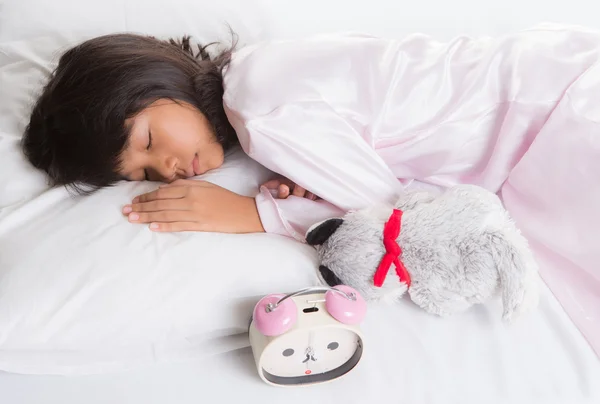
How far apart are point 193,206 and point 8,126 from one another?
0.39m

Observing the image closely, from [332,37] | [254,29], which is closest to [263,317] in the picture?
[332,37]

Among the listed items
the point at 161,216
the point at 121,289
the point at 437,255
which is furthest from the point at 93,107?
the point at 437,255

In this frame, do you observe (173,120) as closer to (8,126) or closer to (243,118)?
(243,118)

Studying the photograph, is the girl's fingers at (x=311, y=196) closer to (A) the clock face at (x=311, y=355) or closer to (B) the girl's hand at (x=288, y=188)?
(B) the girl's hand at (x=288, y=188)

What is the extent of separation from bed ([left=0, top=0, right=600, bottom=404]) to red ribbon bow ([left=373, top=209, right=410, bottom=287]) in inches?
2.7

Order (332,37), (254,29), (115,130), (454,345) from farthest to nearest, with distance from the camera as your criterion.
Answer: (254,29)
(332,37)
(115,130)
(454,345)

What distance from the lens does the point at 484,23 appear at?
1363mm

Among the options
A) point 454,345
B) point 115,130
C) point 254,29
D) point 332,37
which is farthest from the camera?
point 254,29

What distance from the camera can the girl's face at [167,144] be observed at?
0.96m

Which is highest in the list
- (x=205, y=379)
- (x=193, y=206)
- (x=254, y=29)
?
(x=254, y=29)

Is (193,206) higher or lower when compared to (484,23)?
lower

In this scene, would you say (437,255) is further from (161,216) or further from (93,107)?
(93,107)

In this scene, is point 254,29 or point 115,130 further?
point 254,29

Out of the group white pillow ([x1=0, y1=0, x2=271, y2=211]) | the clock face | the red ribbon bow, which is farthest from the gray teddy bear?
white pillow ([x1=0, y1=0, x2=271, y2=211])
